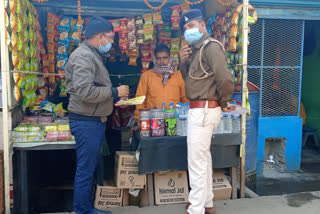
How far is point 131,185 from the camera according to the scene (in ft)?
11.3

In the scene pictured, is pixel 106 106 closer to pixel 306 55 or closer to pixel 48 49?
pixel 48 49

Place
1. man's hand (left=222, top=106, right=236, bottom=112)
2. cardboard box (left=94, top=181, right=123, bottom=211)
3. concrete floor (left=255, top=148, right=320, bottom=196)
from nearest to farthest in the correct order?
man's hand (left=222, top=106, right=236, bottom=112)
cardboard box (left=94, top=181, right=123, bottom=211)
concrete floor (left=255, top=148, right=320, bottom=196)

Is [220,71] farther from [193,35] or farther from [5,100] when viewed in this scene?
[5,100]

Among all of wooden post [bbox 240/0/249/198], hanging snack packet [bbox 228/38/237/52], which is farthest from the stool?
hanging snack packet [bbox 228/38/237/52]

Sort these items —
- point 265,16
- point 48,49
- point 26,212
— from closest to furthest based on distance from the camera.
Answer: point 26,212
point 48,49
point 265,16

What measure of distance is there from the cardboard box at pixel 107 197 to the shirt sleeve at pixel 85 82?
122cm

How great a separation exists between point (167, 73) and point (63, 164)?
2017mm

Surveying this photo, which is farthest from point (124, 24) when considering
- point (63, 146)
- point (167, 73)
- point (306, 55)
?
point (306, 55)

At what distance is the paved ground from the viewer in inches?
133

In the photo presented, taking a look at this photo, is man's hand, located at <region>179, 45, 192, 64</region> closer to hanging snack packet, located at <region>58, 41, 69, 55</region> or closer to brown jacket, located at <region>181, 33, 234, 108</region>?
brown jacket, located at <region>181, 33, 234, 108</region>

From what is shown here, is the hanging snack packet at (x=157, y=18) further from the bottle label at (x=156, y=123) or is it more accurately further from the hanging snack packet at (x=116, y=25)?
the bottle label at (x=156, y=123)

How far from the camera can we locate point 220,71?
2.78 meters

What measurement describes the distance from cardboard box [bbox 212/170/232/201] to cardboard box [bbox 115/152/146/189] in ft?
2.90

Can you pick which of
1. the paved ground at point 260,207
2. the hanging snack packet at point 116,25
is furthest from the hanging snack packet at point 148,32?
the paved ground at point 260,207
